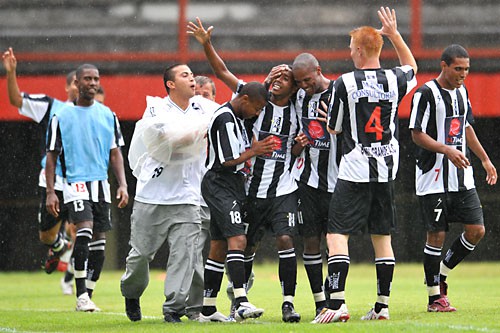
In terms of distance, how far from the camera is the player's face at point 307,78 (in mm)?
8062

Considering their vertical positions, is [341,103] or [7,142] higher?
[341,103]

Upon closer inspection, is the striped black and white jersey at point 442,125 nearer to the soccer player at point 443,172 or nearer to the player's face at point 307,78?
the soccer player at point 443,172

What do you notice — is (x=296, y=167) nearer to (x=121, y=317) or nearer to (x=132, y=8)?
(x=121, y=317)

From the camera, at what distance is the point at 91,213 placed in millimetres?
9953

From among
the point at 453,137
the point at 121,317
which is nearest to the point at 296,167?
the point at 453,137

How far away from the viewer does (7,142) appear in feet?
59.1

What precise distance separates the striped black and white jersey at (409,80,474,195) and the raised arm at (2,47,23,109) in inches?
169

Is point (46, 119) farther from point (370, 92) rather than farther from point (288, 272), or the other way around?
point (370, 92)

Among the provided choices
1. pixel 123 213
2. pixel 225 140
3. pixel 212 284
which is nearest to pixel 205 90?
pixel 225 140

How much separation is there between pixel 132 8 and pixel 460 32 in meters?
6.20

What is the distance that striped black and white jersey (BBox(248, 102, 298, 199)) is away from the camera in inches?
319

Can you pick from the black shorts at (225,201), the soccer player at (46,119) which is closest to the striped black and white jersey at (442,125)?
the black shorts at (225,201)

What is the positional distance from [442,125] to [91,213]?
140 inches

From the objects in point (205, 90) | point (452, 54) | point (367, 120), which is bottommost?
point (367, 120)
